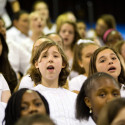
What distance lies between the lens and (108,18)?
18.4 feet

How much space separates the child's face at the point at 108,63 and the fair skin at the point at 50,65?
1.12 ft

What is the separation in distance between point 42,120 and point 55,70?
48.2 inches

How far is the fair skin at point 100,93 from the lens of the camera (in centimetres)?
246

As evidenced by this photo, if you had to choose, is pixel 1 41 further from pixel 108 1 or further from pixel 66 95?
pixel 108 1

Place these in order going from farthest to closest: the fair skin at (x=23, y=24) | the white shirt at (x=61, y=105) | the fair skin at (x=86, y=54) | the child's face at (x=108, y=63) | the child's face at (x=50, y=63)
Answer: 1. the fair skin at (x=23, y=24)
2. the fair skin at (x=86, y=54)
3. the child's face at (x=108, y=63)
4. the child's face at (x=50, y=63)
5. the white shirt at (x=61, y=105)

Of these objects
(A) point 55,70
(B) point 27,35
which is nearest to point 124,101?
(A) point 55,70

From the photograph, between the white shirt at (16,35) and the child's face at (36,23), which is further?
the white shirt at (16,35)

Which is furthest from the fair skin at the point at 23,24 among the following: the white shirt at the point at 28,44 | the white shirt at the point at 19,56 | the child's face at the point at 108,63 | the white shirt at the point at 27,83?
the child's face at the point at 108,63

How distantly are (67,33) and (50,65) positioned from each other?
1.80 metres

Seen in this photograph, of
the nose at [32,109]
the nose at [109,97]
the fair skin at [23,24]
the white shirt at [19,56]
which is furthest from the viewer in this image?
the fair skin at [23,24]

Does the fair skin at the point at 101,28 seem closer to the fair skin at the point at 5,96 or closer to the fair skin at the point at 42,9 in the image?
the fair skin at the point at 42,9

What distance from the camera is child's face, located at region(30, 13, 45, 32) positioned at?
4.98 metres

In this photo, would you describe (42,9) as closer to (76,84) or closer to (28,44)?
(28,44)

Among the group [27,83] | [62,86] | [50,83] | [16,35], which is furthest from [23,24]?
[50,83]
